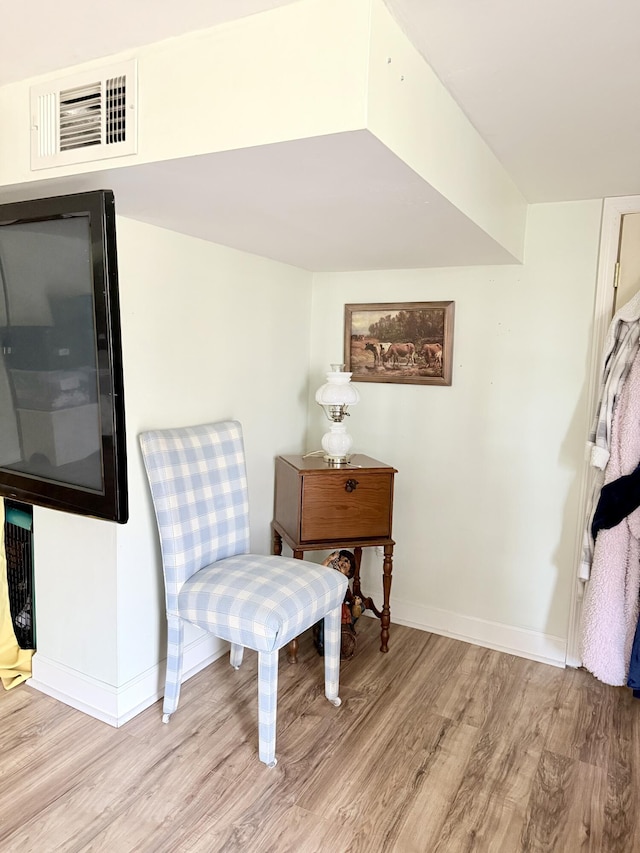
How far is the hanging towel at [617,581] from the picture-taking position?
8.05 ft

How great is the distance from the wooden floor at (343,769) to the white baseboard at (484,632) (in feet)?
0.51

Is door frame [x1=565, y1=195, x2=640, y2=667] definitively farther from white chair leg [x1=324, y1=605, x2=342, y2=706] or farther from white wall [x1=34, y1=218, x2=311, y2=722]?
white wall [x1=34, y1=218, x2=311, y2=722]

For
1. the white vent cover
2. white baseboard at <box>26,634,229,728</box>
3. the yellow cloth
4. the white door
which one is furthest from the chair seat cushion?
the white door

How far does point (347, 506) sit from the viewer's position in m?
2.70

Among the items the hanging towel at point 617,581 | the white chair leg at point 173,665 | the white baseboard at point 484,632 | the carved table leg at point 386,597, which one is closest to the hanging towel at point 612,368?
the hanging towel at point 617,581

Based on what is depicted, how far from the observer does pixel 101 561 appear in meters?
2.18

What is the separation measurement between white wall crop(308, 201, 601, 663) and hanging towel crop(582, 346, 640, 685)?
0.72 ft

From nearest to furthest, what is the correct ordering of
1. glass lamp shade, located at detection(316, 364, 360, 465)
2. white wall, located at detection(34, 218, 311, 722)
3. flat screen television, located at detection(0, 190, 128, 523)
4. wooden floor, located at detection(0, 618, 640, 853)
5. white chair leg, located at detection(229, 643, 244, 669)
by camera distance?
flat screen television, located at detection(0, 190, 128, 523) < wooden floor, located at detection(0, 618, 640, 853) < white wall, located at detection(34, 218, 311, 722) < white chair leg, located at detection(229, 643, 244, 669) < glass lamp shade, located at detection(316, 364, 360, 465)

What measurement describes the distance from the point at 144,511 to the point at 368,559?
139 centimetres

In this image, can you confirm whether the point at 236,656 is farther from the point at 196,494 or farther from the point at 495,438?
the point at 495,438

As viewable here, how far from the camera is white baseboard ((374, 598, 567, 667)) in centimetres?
280

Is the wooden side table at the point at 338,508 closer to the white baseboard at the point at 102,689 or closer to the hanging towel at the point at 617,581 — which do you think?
the white baseboard at the point at 102,689

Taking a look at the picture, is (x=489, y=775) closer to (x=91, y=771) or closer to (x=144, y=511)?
(x=91, y=771)

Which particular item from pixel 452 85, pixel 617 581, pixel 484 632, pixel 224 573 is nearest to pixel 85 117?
pixel 452 85
